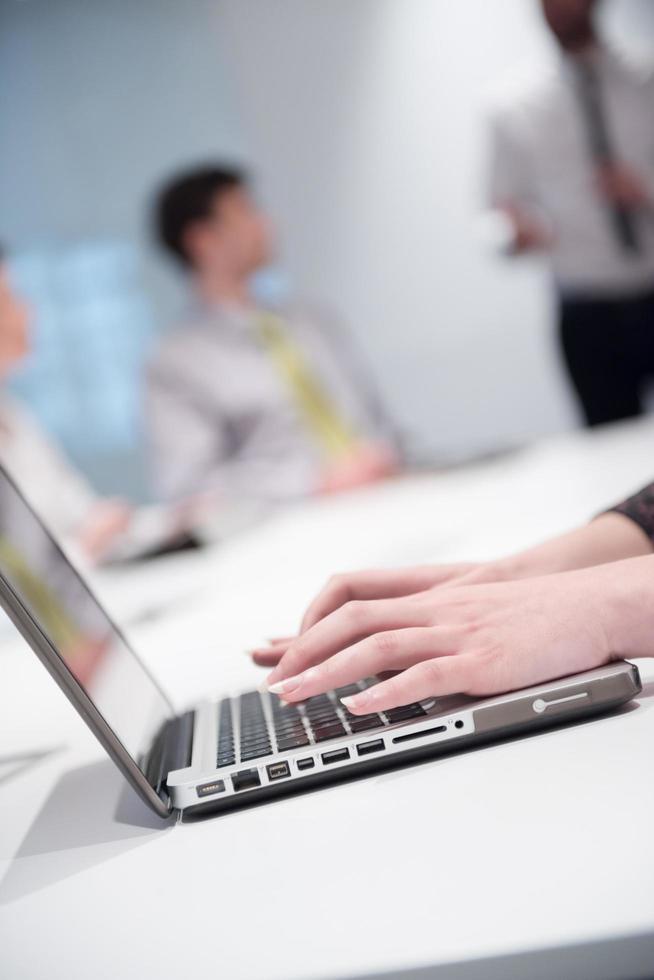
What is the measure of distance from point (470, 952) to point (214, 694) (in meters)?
0.48

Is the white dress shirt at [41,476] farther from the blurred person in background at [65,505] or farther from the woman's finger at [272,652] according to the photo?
the woman's finger at [272,652]

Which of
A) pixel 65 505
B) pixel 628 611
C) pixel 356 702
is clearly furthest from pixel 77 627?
pixel 65 505

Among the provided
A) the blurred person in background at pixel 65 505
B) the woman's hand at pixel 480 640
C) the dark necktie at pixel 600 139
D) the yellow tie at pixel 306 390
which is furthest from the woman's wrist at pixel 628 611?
the dark necktie at pixel 600 139

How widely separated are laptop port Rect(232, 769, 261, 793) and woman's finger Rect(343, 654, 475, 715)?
63mm

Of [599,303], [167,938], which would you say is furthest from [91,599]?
[599,303]

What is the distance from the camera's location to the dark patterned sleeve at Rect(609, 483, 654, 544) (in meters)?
0.72

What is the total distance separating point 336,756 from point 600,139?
339 centimetres

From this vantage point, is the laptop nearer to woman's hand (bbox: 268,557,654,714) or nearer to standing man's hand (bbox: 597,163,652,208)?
woman's hand (bbox: 268,557,654,714)

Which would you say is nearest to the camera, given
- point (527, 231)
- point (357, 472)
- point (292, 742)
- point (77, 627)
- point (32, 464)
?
point (292, 742)

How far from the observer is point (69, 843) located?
58 cm

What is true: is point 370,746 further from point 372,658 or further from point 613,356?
point 613,356

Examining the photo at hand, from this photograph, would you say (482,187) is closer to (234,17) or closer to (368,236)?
(368,236)

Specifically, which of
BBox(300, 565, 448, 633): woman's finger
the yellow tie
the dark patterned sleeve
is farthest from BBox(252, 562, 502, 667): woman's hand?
the yellow tie

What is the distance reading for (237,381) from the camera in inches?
119
